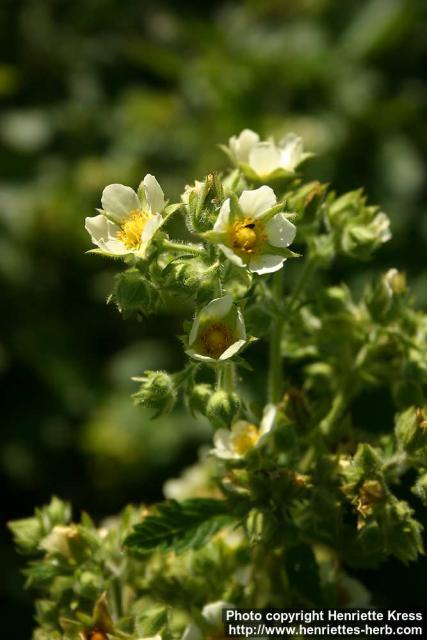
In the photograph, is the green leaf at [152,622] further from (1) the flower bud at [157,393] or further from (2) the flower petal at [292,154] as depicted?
(2) the flower petal at [292,154]

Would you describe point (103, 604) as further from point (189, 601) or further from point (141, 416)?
point (141, 416)

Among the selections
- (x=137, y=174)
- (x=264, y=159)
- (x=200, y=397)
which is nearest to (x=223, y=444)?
(x=200, y=397)

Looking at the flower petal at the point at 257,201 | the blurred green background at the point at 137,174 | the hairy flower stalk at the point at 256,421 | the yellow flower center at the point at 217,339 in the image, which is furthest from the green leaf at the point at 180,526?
the blurred green background at the point at 137,174

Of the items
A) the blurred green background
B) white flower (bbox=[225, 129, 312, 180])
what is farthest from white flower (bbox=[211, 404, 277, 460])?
the blurred green background

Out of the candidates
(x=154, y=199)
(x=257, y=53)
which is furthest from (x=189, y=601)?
(x=257, y=53)

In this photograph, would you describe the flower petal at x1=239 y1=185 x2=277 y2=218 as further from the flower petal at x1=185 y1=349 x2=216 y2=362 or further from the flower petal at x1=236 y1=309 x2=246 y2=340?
the flower petal at x1=185 y1=349 x2=216 y2=362

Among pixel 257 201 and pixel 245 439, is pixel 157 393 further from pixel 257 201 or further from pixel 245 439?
pixel 257 201
